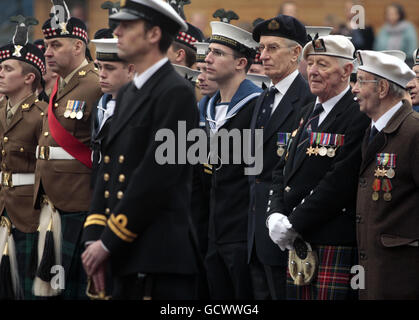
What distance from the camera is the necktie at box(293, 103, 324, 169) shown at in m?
5.65

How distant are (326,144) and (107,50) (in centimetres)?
197

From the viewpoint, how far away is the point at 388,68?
5477mm

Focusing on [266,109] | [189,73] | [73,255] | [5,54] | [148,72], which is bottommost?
[73,255]

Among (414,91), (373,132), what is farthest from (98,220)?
(414,91)

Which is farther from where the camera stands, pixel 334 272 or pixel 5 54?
pixel 5 54

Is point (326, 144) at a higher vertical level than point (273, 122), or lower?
lower

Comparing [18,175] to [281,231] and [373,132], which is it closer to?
[281,231]

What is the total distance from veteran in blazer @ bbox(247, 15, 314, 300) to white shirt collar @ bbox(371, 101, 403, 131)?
0.70 meters

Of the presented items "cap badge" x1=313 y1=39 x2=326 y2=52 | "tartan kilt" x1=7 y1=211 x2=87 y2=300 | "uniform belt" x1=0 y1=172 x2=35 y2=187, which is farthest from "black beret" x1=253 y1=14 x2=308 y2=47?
"uniform belt" x1=0 y1=172 x2=35 y2=187

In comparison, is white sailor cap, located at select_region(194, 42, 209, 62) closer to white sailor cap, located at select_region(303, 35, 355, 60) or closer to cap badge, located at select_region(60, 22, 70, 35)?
cap badge, located at select_region(60, 22, 70, 35)

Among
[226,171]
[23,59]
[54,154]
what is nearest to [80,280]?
[54,154]

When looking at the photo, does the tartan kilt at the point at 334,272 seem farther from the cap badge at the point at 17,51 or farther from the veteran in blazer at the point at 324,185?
the cap badge at the point at 17,51

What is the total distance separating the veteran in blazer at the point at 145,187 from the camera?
173 inches

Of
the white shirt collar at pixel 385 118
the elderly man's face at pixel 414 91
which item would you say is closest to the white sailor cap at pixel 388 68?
the white shirt collar at pixel 385 118
